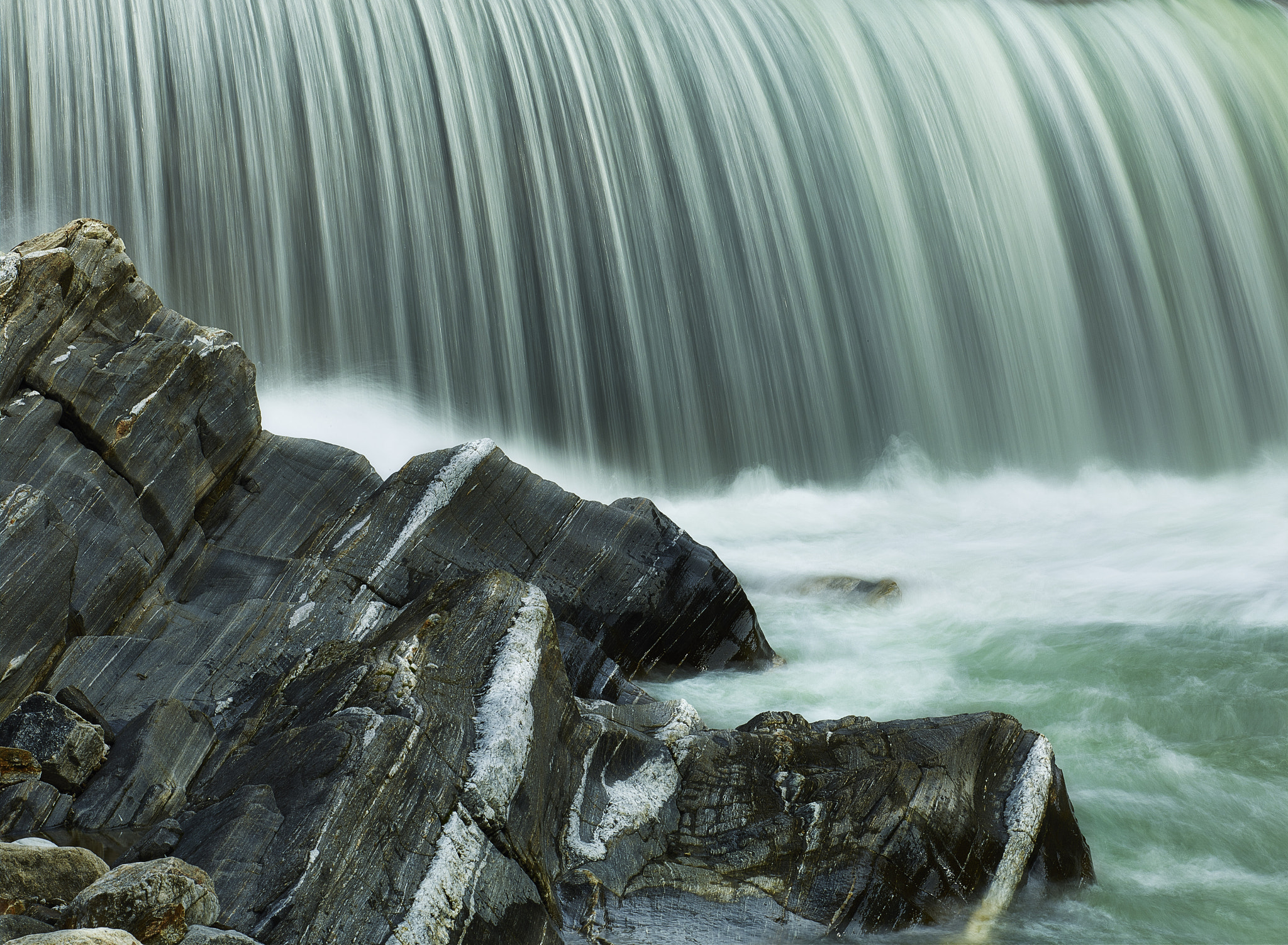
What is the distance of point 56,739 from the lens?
4.38m

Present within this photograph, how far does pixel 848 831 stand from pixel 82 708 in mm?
3259

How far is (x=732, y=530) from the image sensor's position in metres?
10.9

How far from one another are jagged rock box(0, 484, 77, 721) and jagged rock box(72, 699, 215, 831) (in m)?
0.67

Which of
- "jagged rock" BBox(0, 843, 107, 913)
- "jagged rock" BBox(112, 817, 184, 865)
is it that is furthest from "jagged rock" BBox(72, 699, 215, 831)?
"jagged rock" BBox(0, 843, 107, 913)

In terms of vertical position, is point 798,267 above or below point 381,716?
above

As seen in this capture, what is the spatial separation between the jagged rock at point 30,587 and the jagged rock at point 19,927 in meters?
1.95

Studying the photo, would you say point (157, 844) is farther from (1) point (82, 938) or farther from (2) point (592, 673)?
(2) point (592, 673)

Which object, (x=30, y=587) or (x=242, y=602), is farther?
(x=242, y=602)

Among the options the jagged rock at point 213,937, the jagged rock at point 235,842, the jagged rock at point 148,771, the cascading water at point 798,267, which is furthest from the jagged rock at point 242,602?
the cascading water at point 798,267

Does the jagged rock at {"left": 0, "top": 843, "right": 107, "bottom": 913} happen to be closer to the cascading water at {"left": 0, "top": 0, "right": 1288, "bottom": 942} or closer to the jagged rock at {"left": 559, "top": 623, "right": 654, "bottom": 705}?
the jagged rock at {"left": 559, "top": 623, "right": 654, "bottom": 705}

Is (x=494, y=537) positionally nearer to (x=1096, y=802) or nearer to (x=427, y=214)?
(x=1096, y=802)

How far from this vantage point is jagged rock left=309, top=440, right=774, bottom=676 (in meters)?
5.98

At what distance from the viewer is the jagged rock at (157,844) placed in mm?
3705

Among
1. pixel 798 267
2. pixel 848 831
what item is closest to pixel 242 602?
pixel 848 831
